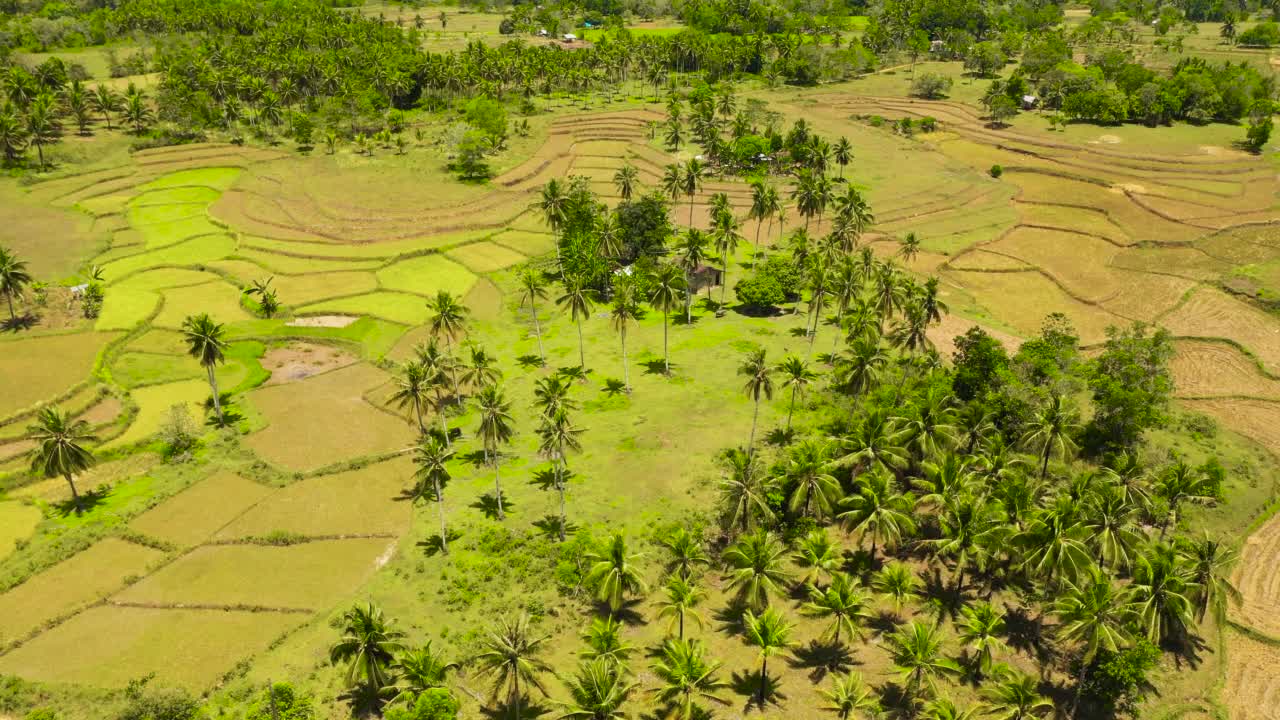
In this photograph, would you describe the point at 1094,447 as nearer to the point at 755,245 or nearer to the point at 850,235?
the point at 850,235

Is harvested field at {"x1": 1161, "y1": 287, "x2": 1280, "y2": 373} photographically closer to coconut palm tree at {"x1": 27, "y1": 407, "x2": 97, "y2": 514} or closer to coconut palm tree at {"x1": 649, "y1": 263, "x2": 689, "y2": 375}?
coconut palm tree at {"x1": 649, "y1": 263, "x2": 689, "y2": 375}

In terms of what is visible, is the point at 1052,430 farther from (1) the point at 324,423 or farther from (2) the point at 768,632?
Result: (1) the point at 324,423

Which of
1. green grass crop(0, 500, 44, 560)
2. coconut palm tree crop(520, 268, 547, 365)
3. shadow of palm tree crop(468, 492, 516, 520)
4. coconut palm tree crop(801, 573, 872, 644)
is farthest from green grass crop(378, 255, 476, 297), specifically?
coconut palm tree crop(801, 573, 872, 644)

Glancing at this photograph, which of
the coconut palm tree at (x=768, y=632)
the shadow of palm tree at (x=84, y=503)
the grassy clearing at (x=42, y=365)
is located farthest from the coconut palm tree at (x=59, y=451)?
the coconut palm tree at (x=768, y=632)

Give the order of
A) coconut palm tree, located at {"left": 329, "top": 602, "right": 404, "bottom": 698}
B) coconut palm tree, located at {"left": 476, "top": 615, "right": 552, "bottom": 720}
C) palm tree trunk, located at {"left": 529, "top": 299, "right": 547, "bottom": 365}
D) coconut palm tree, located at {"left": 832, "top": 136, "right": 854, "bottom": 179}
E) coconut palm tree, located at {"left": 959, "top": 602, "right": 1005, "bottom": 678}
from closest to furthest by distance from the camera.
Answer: coconut palm tree, located at {"left": 476, "top": 615, "right": 552, "bottom": 720} < coconut palm tree, located at {"left": 329, "top": 602, "right": 404, "bottom": 698} < coconut palm tree, located at {"left": 959, "top": 602, "right": 1005, "bottom": 678} < palm tree trunk, located at {"left": 529, "top": 299, "right": 547, "bottom": 365} < coconut palm tree, located at {"left": 832, "top": 136, "right": 854, "bottom": 179}

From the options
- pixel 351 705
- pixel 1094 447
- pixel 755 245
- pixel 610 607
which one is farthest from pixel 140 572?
pixel 755 245

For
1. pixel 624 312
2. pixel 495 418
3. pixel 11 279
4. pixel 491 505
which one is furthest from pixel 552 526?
pixel 11 279
